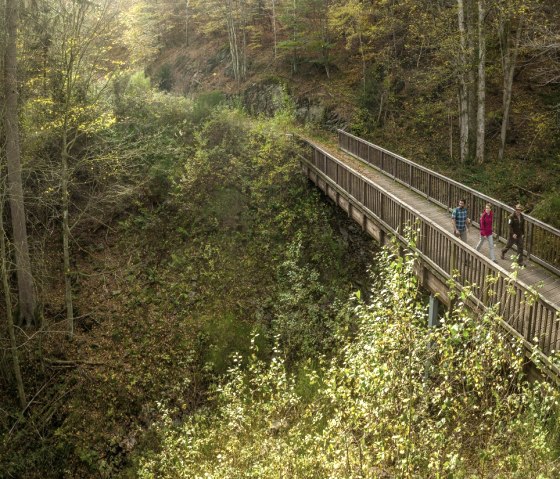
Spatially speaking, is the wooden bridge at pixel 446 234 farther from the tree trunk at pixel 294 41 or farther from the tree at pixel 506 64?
the tree trunk at pixel 294 41

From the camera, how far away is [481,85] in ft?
68.1

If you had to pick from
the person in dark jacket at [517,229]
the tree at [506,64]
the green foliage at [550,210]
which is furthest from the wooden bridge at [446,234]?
the tree at [506,64]

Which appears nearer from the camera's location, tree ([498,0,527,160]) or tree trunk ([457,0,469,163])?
tree ([498,0,527,160])

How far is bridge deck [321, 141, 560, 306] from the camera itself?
10328mm

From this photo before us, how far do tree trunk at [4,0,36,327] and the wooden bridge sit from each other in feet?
32.5

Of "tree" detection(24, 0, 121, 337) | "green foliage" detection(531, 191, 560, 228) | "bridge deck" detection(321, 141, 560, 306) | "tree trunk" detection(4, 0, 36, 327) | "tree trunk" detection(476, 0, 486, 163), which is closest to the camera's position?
"bridge deck" detection(321, 141, 560, 306)

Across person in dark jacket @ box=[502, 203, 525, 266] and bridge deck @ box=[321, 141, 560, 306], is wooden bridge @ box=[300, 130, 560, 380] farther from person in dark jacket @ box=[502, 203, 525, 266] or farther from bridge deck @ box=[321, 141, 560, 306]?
person in dark jacket @ box=[502, 203, 525, 266]

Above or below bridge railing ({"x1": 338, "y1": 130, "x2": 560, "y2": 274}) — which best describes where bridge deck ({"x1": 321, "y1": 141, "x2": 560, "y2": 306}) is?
below

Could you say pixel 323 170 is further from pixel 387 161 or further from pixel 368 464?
pixel 368 464

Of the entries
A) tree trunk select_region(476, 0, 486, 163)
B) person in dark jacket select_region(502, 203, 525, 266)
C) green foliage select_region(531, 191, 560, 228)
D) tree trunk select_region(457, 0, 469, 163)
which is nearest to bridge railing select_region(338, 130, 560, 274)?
person in dark jacket select_region(502, 203, 525, 266)

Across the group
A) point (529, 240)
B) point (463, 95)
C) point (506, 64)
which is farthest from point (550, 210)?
point (506, 64)

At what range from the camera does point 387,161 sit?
751 inches

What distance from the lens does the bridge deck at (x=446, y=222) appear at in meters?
10.3

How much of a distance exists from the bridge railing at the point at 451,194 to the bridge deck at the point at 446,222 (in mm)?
204
